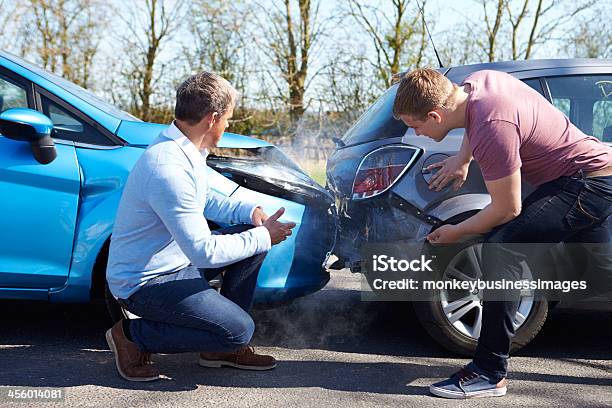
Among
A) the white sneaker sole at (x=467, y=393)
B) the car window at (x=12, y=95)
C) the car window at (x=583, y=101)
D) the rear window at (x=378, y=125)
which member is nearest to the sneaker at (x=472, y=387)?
the white sneaker sole at (x=467, y=393)

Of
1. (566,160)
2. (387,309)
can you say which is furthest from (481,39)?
(566,160)

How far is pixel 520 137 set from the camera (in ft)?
8.66

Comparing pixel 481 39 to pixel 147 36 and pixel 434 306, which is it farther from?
pixel 434 306

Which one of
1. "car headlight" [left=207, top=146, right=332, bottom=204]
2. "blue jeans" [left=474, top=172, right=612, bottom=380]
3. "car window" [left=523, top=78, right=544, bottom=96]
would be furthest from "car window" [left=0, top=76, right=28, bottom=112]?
"car window" [left=523, top=78, right=544, bottom=96]

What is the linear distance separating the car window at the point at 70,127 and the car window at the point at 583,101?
7.18ft

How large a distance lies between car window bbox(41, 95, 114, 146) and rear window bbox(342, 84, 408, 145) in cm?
128

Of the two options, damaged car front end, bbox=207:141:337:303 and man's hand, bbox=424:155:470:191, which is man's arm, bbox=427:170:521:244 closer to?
man's hand, bbox=424:155:470:191

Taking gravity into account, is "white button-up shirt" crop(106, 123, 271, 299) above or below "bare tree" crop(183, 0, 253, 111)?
below

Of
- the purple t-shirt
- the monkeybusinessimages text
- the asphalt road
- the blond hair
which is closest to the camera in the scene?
the purple t-shirt

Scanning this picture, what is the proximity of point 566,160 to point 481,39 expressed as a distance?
556 inches

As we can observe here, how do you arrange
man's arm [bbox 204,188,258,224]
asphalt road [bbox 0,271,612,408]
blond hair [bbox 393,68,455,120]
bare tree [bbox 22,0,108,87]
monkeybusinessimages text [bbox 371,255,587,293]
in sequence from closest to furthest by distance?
blond hair [bbox 393,68,455,120], asphalt road [bbox 0,271,612,408], man's arm [bbox 204,188,258,224], monkeybusinessimages text [bbox 371,255,587,293], bare tree [bbox 22,0,108,87]

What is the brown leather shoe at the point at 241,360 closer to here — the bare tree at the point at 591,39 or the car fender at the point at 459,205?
the car fender at the point at 459,205

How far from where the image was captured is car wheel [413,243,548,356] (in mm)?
3250

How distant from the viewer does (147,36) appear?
15.5 meters
